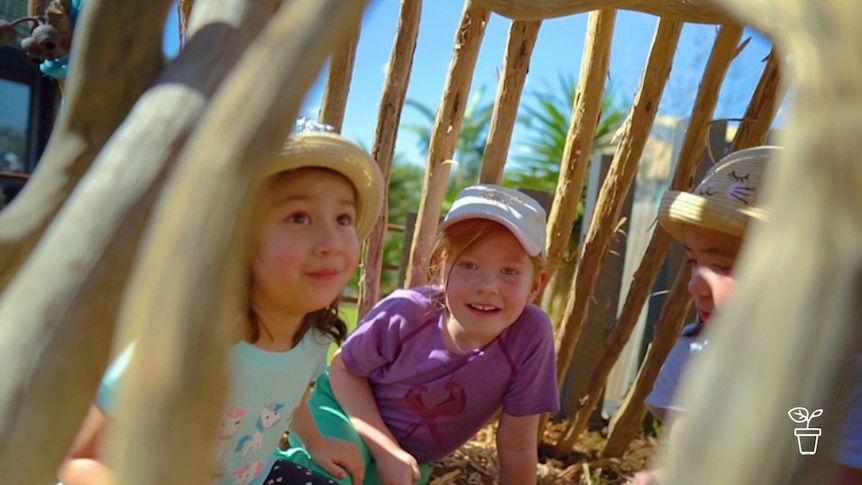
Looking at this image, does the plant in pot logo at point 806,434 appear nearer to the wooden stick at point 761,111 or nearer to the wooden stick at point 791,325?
the wooden stick at point 791,325

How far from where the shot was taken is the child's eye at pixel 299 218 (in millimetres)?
1377

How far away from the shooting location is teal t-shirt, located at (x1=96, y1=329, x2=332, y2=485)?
1424mm

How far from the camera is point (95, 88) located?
2.69 feet

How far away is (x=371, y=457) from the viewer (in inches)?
74.6

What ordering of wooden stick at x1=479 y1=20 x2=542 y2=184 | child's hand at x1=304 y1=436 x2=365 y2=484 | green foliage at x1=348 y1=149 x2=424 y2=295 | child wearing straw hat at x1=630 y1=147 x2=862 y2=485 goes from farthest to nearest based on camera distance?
green foliage at x1=348 y1=149 x2=424 y2=295
wooden stick at x1=479 y1=20 x2=542 y2=184
child's hand at x1=304 y1=436 x2=365 y2=484
child wearing straw hat at x1=630 y1=147 x2=862 y2=485

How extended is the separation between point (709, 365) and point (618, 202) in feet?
6.46

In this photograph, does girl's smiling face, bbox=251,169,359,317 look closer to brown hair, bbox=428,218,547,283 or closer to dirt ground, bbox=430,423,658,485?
brown hair, bbox=428,218,547,283

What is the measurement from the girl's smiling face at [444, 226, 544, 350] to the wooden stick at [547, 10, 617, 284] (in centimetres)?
45

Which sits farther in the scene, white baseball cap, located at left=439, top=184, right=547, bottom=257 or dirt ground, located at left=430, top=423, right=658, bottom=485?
dirt ground, located at left=430, top=423, right=658, bottom=485

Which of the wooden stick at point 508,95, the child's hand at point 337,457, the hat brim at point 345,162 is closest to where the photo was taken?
the hat brim at point 345,162

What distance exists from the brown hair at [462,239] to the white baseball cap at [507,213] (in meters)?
0.02

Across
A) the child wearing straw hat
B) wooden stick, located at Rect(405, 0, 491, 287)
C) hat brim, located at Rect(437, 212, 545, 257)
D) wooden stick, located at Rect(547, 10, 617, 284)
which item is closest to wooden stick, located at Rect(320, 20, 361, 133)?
wooden stick, located at Rect(405, 0, 491, 287)

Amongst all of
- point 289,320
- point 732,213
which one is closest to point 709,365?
point 732,213

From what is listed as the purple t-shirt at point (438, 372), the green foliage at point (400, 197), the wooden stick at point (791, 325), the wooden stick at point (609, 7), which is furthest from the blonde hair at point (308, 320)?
the green foliage at point (400, 197)
